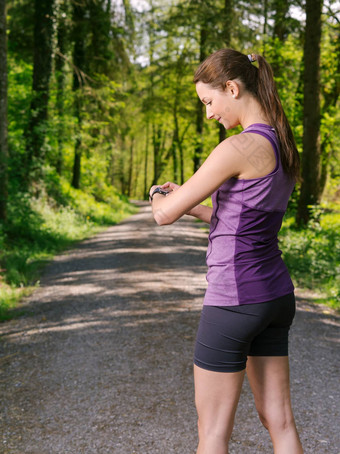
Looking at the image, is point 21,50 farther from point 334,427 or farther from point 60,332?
point 334,427

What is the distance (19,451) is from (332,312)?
507 cm

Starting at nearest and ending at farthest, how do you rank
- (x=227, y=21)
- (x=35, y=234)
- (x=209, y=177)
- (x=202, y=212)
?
(x=209, y=177)
(x=202, y=212)
(x=35, y=234)
(x=227, y=21)

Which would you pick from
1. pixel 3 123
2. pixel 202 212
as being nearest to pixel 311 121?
pixel 3 123

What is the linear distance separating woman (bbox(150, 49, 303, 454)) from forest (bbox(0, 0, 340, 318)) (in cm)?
542

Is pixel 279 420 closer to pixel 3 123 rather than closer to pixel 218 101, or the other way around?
pixel 218 101

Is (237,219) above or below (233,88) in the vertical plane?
below

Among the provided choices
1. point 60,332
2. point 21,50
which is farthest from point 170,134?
point 60,332

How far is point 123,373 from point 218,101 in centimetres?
330

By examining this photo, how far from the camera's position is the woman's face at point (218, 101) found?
→ 1902 millimetres

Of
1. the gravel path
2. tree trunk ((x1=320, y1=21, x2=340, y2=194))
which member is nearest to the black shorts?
the gravel path

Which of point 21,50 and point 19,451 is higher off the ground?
point 21,50

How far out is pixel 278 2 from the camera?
14.1 m

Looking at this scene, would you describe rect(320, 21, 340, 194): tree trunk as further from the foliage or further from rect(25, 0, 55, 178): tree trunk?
rect(25, 0, 55, 178): tree trunk

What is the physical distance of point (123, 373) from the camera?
4477mm
